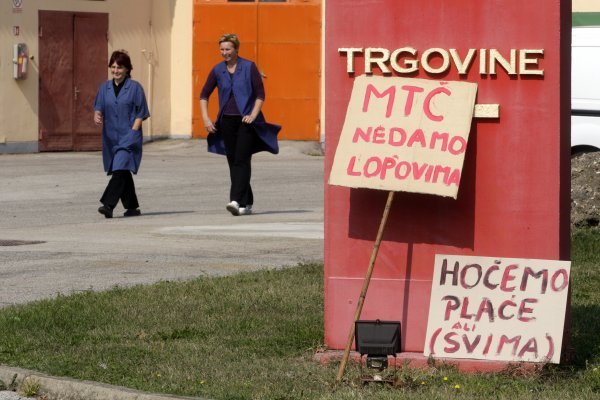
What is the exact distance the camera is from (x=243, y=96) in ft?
52.7

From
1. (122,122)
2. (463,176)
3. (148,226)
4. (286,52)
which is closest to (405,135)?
(463,176)

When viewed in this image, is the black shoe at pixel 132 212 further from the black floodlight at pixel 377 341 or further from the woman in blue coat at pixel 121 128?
the black floodlight at pixel 377 341

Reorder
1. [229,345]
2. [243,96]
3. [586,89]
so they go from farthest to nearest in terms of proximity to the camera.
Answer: [586,89], [243,96], [229,345]

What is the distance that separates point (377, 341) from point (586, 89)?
9.94 m

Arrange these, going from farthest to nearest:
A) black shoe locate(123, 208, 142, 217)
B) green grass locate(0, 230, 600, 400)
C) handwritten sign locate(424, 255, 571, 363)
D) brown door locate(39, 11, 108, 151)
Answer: brown door locate(39, 11, 108, 151)
black shoe locate(123, 208, 142, 217)
handwritten sign locate(424, 255, 571, 363)
green grass locate(0, 230, 600, 400)

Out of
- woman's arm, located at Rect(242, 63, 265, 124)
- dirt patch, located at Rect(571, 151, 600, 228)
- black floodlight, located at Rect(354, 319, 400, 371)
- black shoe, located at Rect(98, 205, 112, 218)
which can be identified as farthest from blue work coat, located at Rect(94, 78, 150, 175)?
black floodlight, located at Rect(354, 319, 400, 371)

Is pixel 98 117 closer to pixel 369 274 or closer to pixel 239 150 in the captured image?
pixel 239 150

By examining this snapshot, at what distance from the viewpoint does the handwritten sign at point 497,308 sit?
787 centimetres

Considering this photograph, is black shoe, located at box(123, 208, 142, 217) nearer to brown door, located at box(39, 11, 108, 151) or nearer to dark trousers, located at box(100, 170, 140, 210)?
dark trousers, located at box(100, 170, 140, 210)

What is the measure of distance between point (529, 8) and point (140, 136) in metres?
9.10

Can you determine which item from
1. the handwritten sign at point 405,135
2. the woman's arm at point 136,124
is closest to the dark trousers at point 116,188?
the woman's arm at point 136,124

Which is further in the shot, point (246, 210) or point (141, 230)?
point (246, 210)

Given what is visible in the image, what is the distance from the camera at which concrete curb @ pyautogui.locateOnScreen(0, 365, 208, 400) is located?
24.3ft

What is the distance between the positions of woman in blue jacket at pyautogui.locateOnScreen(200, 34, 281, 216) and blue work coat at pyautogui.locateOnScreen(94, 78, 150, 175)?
72 cm
